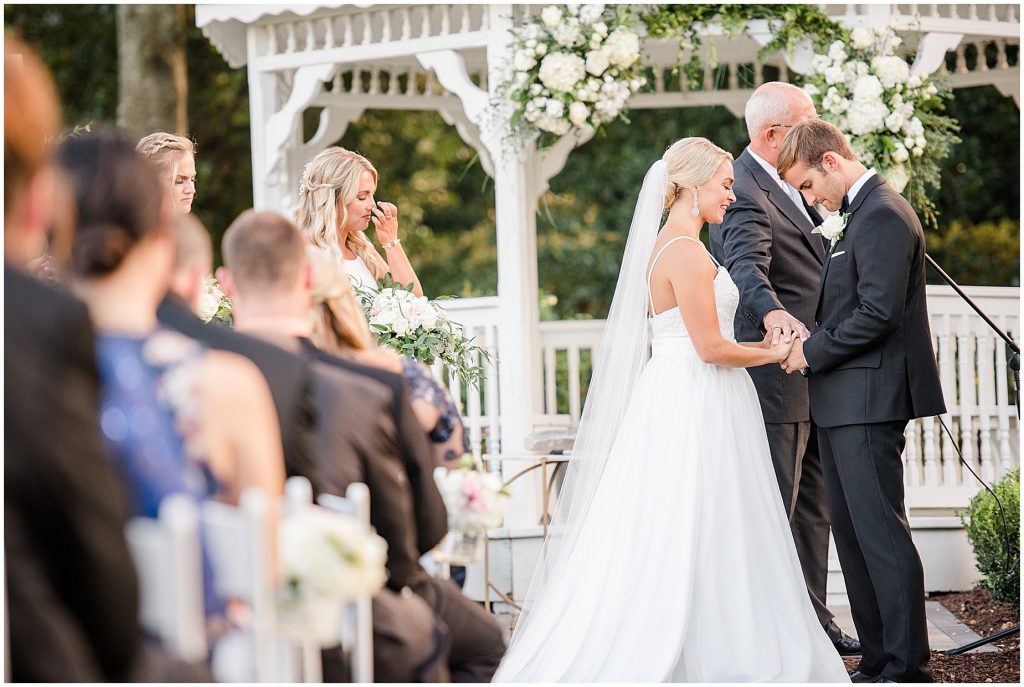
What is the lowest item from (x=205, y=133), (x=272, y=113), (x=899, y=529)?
(x=899, y=529)

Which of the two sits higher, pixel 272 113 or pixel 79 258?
pixel 272 113

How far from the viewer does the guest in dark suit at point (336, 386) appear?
270 centimetres

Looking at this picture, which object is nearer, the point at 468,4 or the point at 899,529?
the point at 899,529

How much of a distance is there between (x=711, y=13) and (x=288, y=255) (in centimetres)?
421

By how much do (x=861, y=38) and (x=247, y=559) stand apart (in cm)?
490

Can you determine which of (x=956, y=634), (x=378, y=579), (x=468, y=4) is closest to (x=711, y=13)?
(x=468, y=4)

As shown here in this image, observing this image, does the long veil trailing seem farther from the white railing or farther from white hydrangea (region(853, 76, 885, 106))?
the white railing

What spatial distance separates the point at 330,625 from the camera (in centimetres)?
224

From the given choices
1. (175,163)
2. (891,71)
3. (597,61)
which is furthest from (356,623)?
(891,71)

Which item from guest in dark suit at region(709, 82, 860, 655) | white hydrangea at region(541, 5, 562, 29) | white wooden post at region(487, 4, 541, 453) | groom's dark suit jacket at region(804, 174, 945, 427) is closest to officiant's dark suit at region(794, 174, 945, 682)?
groom's dark suit jacket at region(804, 174, 945, 427)

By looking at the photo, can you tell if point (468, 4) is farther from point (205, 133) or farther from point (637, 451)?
point (205, 133)

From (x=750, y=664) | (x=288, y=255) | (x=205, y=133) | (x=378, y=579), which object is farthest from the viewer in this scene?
(x=205, y=133)

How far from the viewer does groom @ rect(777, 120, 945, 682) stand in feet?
14.5

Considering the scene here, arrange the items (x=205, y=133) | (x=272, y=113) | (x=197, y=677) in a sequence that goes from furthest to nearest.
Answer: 1. (x=205, y=133)
2. (x=272, y=113)
3. (x=197, y=677)
